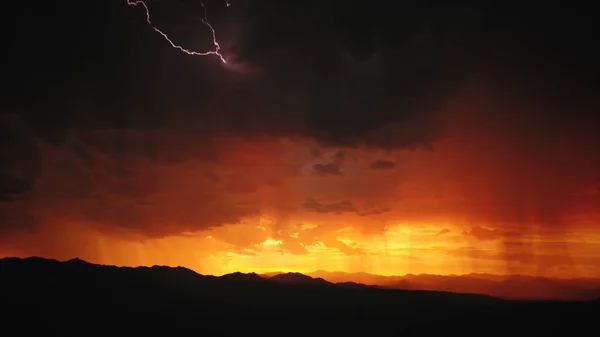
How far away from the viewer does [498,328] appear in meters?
130

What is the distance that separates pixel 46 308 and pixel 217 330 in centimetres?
6988

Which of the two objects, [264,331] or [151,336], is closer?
[151,336]

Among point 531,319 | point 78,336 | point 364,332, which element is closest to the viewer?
point 531,319

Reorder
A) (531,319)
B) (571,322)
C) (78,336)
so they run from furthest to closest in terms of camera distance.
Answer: (78,336), (531,319), (571,322)

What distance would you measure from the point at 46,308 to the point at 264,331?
88608 mm

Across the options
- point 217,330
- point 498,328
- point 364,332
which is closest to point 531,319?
point 498,328

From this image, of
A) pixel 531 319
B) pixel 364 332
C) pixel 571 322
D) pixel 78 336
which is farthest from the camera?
pixel 364 332

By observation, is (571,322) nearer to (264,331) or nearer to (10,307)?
(264,331)

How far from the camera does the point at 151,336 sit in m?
181

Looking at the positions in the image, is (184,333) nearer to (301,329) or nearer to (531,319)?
(301,329)

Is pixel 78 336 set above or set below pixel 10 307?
below

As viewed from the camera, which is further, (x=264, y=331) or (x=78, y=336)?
(x=264, y=331)

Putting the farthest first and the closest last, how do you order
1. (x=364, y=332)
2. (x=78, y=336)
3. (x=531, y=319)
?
(x=364, y=332), (x=78, y=336), (x=531, y=319)

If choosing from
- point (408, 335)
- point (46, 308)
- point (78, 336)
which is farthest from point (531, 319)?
point (46, 308)
